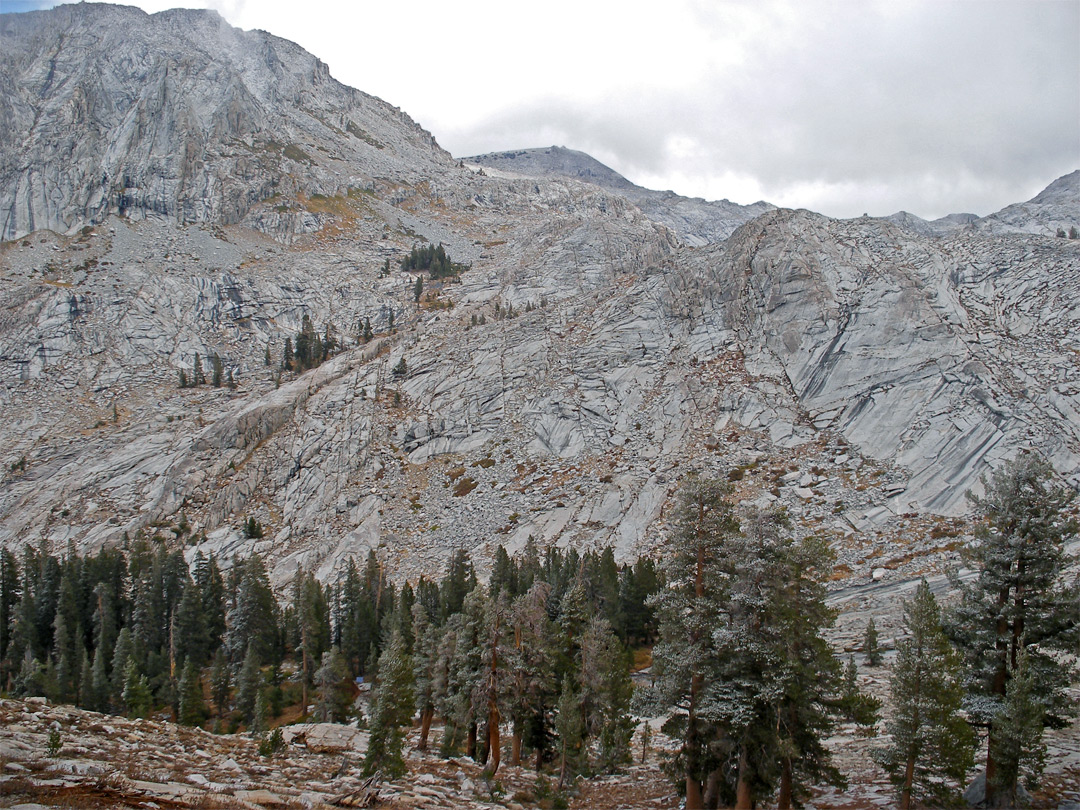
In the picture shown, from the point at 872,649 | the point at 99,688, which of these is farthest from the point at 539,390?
the point at 99,688

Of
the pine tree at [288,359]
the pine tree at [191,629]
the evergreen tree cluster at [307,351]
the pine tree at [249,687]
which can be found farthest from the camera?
the pine tree at [288,359]

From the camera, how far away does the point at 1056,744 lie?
993 inches

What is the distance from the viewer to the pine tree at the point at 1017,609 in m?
18.8

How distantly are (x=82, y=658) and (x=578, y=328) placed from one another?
278 ft

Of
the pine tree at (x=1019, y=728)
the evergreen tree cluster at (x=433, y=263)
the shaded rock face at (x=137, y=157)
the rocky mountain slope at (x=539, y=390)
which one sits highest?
the shaded rock face at (x=137, y=157)

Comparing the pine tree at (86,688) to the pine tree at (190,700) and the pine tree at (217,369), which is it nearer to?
the pine tree at (190,700)

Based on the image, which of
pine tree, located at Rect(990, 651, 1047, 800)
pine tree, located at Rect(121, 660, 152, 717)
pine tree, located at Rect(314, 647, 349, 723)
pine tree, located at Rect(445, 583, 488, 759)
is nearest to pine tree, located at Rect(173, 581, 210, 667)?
pine tree, located at Rect(121, 660, 152, 717)

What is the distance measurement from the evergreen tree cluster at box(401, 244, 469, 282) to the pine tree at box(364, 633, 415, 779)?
436ft

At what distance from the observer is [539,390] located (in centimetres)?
10119

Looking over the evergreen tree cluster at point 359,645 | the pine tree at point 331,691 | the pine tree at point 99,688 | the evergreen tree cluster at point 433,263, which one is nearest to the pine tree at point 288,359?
the evergreen tree cluster at point 433,263

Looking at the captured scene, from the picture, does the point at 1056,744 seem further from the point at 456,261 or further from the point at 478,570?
the point at 456,261

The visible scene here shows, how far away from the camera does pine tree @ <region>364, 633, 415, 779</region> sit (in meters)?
22.7

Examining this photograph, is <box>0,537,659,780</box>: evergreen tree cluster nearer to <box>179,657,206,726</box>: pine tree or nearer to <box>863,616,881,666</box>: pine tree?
<box>179,657,206,726</box>: pine tree

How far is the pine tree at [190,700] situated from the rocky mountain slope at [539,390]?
29.4 metres
